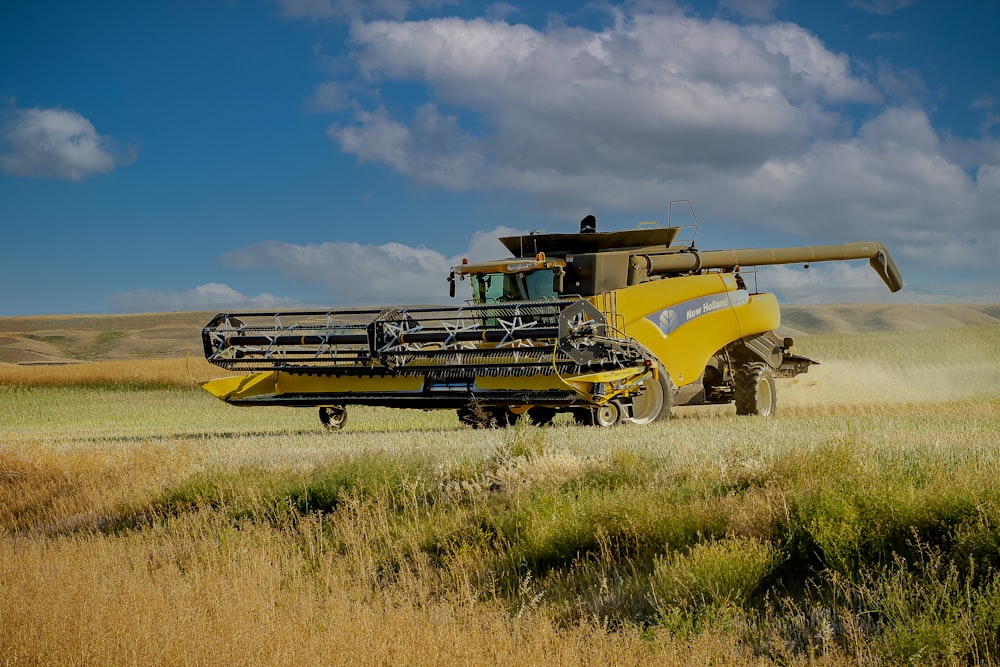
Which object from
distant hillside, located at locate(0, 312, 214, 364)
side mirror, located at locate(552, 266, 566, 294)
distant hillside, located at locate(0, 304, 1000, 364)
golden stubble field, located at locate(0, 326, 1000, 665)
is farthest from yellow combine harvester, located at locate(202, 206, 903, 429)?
distant hillside, located at locate(0, 304, 1000, 364)

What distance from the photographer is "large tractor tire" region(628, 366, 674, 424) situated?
44.7 feet

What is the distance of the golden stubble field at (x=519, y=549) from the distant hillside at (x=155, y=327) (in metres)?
65.5

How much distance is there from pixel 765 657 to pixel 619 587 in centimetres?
160

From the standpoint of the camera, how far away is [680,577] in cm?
648

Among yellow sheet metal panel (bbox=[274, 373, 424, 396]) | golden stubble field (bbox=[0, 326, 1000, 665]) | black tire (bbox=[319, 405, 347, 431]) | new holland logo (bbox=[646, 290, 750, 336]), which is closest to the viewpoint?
golden stubble field (bbox=[0, 326, 1000, 665])

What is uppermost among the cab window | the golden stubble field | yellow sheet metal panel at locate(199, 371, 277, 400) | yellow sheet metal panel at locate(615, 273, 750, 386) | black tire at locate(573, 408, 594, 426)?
the cab window

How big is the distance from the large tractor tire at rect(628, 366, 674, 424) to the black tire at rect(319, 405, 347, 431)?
4.96 metres

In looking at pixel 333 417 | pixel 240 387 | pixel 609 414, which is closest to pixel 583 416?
pixel 609 414

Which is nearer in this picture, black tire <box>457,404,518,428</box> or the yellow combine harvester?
the yellow combine harvester

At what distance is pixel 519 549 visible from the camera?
25.6 feet

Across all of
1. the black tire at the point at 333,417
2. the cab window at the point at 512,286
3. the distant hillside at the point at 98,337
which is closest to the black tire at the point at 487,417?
the cab window at the point at 512,286

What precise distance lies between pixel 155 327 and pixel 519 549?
299ft

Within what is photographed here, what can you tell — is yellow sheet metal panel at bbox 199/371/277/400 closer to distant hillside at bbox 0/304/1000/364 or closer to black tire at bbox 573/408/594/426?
black tire at bbox 573/408/594/426

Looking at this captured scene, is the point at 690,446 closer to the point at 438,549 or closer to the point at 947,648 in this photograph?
the point at 438,549
